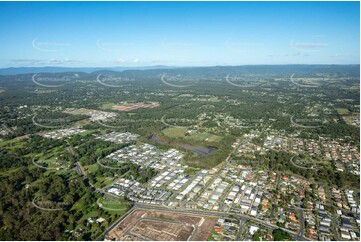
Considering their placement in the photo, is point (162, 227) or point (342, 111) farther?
point (342, 111)

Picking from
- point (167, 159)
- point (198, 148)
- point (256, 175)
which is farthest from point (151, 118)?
point (256, 175)

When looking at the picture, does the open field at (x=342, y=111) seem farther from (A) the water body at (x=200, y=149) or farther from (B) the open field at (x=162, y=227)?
(B) the open field at (x=162, y=227)

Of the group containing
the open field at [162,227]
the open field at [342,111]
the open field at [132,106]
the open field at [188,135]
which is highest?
the open field at [162,227]

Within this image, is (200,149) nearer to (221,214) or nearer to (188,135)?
(188,135)

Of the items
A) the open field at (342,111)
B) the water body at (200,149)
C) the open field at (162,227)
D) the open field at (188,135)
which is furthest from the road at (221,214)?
the open field at (342,111)

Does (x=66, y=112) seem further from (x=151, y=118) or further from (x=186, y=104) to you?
(x=186, y=104)

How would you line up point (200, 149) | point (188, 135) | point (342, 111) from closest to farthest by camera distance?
point (200, 149) < point (188, 135) < point (342, 111)

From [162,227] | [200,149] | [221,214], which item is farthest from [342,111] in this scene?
[162,227]

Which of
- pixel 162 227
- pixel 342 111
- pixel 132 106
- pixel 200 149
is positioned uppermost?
pixel 162 227
